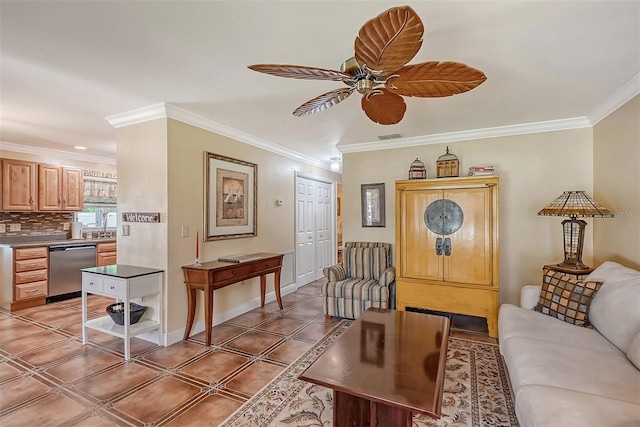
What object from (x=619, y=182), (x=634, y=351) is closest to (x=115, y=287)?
(x=634, y=351)

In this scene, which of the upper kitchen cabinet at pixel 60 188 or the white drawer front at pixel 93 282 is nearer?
the white drawer front at pixel 93 282

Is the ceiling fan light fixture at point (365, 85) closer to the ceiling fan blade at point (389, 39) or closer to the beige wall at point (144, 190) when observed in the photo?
the ceiling fan blade at point (389, 39)

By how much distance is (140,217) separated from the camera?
3283 mm

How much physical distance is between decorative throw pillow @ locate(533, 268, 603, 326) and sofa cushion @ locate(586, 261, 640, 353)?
0.05 meters

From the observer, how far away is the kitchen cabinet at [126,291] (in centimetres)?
283

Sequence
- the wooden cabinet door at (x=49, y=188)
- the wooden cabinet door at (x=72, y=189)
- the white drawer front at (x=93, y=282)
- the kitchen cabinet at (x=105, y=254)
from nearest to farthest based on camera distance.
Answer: the white drawer front at (x=93, y=282), the wooden cabinet door at (x=49, y=188), the kitchen cabinet at (x=105, y=254), the wooden cabinet door at (x=72, y=189)

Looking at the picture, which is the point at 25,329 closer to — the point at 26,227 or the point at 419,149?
the point at 26,227

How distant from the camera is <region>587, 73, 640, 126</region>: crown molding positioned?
2.54 m

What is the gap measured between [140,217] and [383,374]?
2.83 m

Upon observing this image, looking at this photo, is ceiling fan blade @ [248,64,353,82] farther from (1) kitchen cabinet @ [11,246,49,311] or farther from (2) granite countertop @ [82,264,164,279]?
(1) kitchen cabinet @ [11,246,49,311]

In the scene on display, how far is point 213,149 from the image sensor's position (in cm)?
368

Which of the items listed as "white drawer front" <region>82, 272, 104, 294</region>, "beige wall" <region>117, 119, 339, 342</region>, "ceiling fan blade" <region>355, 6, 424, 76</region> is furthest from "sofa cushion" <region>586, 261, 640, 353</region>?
"white drawer front" <region>82, 272, 104, 294</region>

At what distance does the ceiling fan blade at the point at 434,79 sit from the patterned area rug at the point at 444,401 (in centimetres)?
198

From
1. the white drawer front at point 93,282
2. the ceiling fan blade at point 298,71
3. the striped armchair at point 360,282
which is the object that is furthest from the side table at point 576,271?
the white drawer front at point 93,282
